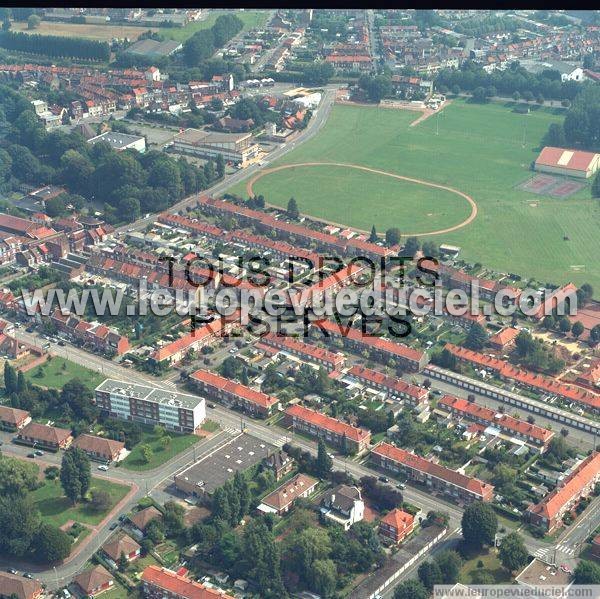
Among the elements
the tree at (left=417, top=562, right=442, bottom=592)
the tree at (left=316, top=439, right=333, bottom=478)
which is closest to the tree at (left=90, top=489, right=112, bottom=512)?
the tree at (left=316, top=439, right=333, bottom=478)

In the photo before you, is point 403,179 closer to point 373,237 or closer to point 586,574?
point 373,237

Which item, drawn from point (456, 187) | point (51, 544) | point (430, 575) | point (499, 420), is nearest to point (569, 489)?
point (499, 420)

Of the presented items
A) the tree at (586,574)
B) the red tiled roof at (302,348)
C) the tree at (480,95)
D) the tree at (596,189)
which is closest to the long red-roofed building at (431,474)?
the tree at (586,574)

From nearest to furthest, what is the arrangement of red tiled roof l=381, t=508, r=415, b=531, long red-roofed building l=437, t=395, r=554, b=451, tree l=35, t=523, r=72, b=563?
tree l=35, t=523, r=72, b=563 < red tiled roof l=381, t=508, r=415, b=531 < long red-roofed building l=437, t=395, r=554, b=451

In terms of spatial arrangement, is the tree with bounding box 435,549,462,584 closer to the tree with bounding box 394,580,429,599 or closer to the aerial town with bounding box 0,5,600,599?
the aerial town with bounding box 0,5,600,599

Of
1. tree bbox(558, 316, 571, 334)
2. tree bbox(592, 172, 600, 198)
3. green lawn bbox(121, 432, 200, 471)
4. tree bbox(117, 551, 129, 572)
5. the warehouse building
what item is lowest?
tree bbox(117, 551, 129, 572)

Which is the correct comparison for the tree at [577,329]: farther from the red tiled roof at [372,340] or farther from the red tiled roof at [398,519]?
the red tiled roof at [398,519]
